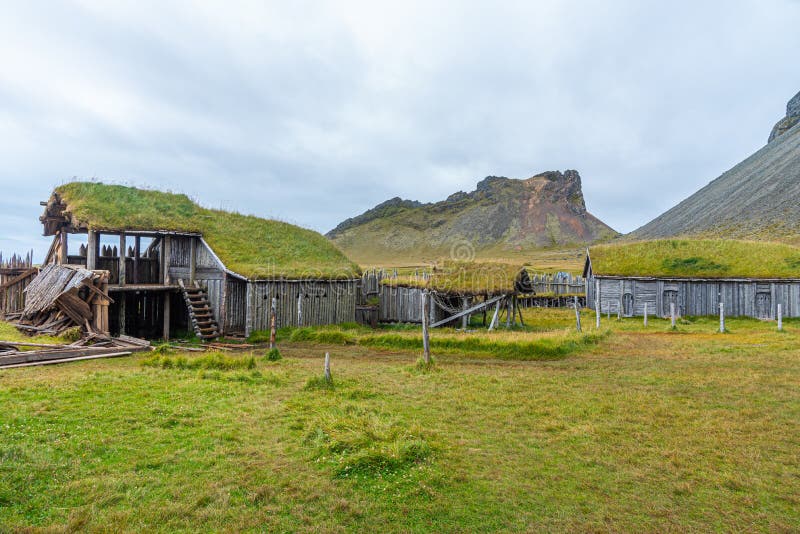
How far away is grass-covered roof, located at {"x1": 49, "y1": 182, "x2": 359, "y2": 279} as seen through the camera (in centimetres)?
2139

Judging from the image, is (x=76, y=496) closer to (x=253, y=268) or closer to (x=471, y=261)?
(x=253, y=268)

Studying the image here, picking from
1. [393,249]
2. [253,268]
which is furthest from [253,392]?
[393,249]

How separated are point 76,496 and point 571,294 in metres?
38.2

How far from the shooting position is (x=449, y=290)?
77.8ft

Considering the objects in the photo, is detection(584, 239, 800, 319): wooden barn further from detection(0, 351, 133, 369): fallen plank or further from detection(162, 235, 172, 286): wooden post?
detection(0, 351, 133, 369): fallen plank

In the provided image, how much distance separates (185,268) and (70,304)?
19.3 feet

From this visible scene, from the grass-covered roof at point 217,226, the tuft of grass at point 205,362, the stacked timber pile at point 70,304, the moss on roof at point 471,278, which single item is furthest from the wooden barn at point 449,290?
the stacked timber pile at point 70,304

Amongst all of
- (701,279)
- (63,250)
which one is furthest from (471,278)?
(63,250)

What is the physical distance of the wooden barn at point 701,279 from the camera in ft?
94.9

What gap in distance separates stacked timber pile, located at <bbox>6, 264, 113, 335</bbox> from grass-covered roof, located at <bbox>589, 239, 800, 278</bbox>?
2910 centimetres

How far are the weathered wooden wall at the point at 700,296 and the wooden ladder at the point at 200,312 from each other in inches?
990

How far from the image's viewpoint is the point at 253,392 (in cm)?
1082

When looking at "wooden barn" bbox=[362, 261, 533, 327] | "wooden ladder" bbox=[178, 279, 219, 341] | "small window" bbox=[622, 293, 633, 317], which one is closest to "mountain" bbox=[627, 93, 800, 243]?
"small window" bbox=[622, 293, 633, 317]

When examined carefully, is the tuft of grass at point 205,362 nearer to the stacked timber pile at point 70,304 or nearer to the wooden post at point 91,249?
the stacked timber pile at point 70,304
